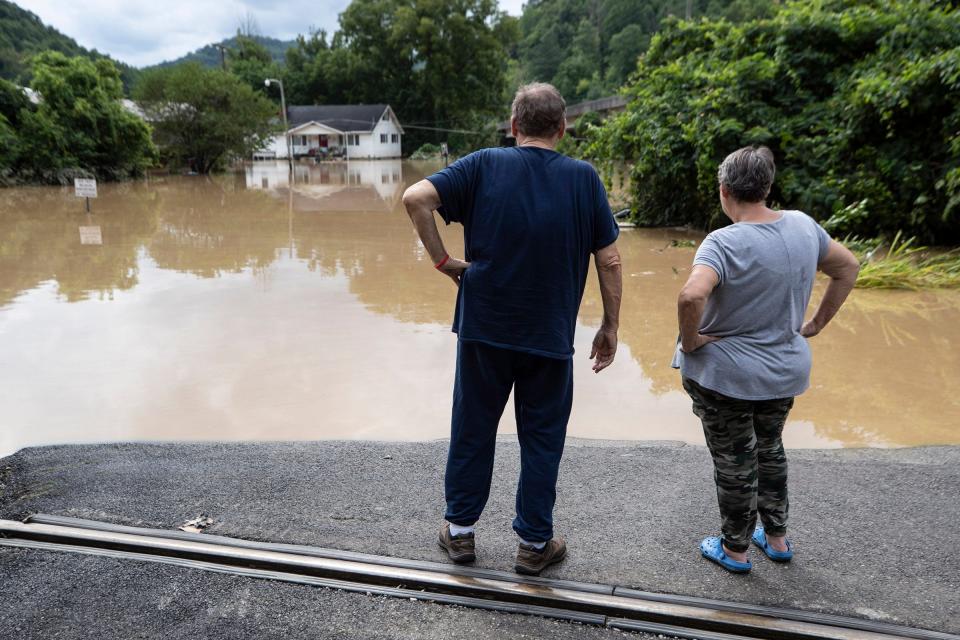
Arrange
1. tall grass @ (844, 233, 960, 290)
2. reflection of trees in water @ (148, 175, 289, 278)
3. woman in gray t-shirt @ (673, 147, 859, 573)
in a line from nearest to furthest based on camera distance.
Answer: woman in gray t-shirt @ (673, 147, 859, 573) < tall grass @ (844, 233, 960, 290) < reflection of trees in water @ (148, 175, 289, 278)

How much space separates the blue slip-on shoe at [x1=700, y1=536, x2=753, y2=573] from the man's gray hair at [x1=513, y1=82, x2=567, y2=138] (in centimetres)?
183

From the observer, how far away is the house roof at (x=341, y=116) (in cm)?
6531

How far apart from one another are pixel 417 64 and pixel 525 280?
2860 inches

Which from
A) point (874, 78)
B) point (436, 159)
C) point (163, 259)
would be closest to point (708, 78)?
point (874, 78)

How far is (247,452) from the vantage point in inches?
166

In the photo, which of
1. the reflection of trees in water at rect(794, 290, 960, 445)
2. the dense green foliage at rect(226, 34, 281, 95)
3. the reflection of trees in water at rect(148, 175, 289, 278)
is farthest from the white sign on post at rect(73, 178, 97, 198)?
the dense green foliage at rect(226, 34, 281, 95)

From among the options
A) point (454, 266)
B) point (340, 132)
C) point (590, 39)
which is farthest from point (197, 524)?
point (590, 39)

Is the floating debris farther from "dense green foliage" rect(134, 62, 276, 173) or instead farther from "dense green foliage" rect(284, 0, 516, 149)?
"dense green foliage" rect(284, 0, 516, 149)

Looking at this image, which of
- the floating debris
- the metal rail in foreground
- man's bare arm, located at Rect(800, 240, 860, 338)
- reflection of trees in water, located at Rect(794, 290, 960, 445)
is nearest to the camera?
the metal rail in foreground

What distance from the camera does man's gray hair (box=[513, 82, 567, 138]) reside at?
2775mm

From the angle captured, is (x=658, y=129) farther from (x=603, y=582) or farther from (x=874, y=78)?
(x=603, y=582)

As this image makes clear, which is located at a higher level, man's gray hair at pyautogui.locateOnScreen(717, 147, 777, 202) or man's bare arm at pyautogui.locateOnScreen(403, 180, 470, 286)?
man's gray hair at pyautogui.locateOnScreen(717, 147, 777, 202)

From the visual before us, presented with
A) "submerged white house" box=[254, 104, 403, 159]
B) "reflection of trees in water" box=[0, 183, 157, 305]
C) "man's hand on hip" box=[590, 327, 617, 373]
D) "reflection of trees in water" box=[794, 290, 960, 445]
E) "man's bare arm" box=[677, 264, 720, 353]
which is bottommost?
"reflection of trees in water" box=[0, 183, 157, 305]

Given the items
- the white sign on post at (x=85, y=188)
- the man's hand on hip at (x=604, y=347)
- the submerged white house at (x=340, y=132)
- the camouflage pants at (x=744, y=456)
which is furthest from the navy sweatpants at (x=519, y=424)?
the submerged white house at (x=340, y=132)
